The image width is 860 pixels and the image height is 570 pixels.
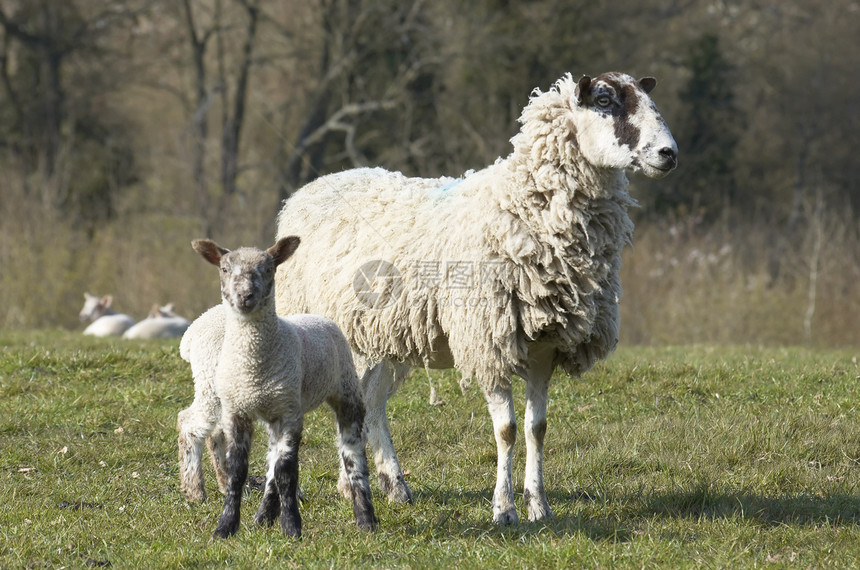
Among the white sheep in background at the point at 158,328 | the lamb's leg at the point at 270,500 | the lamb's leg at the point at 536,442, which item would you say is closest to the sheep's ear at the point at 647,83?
the lamb's leg at the point at 536,442

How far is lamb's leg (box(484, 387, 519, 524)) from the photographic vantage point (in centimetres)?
534

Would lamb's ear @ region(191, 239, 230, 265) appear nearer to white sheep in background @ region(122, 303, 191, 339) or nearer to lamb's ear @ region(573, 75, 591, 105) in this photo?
lamb's ear @ region(573, 75, 591, 105)

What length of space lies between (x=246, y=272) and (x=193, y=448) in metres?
1.63

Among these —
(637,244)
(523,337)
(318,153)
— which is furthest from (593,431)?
(318,153)

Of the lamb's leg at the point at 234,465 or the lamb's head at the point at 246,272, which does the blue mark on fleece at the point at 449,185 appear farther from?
the lamb's leg at the point at 234,465

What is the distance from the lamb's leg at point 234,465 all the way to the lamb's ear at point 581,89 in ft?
7.92

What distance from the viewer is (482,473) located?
252 inches

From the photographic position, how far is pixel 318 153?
996 inches

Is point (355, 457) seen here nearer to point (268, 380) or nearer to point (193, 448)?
point (268, 380)

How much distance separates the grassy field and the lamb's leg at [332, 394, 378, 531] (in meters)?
0.12

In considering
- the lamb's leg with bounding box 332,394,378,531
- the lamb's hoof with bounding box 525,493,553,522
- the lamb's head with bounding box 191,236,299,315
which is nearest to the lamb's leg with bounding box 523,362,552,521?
the lamb's hoof with bounding box 525,493,553,522

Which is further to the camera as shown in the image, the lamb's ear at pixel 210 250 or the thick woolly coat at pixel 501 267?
the thick woolly coat at pixel 501 267

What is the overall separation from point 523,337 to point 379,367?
50.0 inches

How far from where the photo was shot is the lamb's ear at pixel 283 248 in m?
4.86
